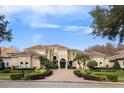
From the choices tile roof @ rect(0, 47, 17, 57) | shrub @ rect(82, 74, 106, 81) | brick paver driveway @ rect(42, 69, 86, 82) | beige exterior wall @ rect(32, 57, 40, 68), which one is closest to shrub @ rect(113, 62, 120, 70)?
shrub @ rect(82, 74, 106, 81)

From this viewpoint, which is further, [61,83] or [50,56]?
[50,56]

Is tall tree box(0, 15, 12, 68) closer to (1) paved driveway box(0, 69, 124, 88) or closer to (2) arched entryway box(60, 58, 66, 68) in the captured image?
(1) paved driveway box(0, 69, 124, 88)

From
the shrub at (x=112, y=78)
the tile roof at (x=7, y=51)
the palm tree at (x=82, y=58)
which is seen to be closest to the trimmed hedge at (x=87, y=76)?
the shrub at (x=112, y=78)

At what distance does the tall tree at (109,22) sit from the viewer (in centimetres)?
3759

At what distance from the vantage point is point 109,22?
37.9 meters

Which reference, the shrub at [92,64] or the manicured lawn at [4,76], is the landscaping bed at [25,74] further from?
the shrub at [92,64]

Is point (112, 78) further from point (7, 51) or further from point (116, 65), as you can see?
point (7, 51)

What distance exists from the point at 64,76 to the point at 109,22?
157cm

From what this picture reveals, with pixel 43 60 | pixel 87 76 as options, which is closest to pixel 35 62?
pixel 43 60

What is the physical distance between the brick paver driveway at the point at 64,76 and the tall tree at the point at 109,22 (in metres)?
1.00

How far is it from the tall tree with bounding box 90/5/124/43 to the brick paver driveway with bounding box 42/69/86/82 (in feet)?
3.29

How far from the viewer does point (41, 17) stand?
37.5 metres
